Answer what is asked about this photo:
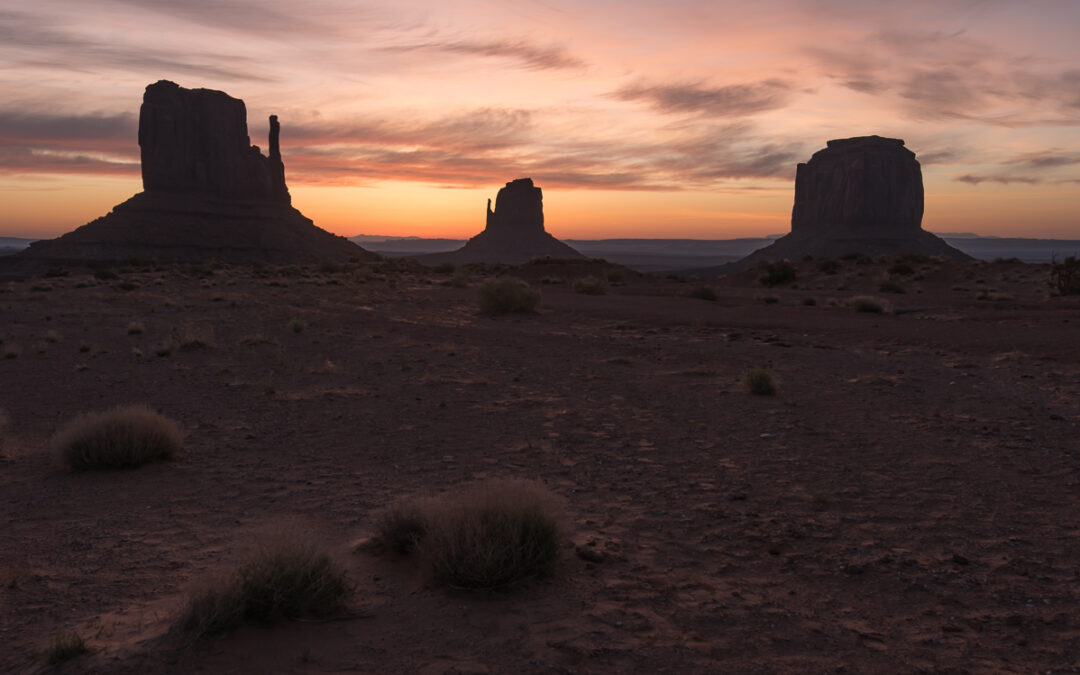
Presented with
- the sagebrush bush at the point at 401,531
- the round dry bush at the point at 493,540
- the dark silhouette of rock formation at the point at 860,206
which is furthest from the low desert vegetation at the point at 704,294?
the dark silhouette of rock formation at the point at 860,206

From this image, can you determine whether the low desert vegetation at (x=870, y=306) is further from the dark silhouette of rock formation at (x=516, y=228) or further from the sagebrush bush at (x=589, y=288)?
the dark silhouette of rock formation at (x=516, y=228)

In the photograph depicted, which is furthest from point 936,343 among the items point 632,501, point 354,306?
point 354,306

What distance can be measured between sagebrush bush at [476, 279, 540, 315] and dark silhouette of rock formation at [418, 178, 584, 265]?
156 metres

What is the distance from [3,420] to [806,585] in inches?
414

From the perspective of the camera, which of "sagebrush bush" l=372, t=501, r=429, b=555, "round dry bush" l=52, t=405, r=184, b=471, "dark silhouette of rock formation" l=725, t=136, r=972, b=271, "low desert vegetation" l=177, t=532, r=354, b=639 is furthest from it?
"dark silhouette of rock formation" l=725, t=136, r=972, b=271

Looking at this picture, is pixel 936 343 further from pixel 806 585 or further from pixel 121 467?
pixel 121 467

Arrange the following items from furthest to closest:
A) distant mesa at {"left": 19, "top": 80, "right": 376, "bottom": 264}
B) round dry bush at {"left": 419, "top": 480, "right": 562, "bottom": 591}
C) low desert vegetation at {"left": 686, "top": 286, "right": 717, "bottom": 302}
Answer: distant mesa at {"left": 19, "top": 80, "right": 376, "bottom": 264} → low desert vegetation at {"left": 686, "top": 286, "right": 717, "bottom": 302} → round dry bush at {"left": 419, "top": 480, "right": 562, "bottom": 591}

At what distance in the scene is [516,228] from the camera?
630 feet

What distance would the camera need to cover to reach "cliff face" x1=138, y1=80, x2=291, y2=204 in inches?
4572

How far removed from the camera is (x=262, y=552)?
4.62 m

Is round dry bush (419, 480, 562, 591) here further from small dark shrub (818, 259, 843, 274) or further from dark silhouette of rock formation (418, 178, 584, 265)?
dark silhouette of rock formation (418, 178, 584, 265)

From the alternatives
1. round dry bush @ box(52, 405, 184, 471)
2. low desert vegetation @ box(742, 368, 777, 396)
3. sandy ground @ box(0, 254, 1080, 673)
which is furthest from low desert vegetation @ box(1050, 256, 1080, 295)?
round dry bush @ box(52, 405, 184, 471)

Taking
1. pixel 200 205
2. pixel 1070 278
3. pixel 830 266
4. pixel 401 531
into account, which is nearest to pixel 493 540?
pixel 401 531

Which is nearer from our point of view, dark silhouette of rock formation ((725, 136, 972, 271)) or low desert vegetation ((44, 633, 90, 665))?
low desert vegetation ((44, 633, 90, 665))
